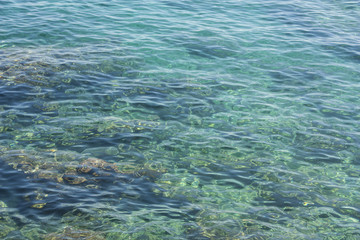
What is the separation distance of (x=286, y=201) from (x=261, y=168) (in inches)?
67.1

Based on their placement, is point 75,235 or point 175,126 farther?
point 175,126

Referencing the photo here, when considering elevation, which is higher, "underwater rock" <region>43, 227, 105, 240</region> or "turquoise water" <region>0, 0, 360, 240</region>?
"turquoise water" <region>0, 0, 360, 240</region>

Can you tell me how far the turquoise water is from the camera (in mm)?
10938

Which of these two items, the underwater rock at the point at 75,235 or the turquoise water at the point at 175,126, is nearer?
the underwater rock at the point at 75,235

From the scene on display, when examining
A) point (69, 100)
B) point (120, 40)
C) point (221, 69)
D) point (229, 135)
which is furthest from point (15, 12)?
point (229, 135)

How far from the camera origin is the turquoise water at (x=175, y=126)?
431 inches

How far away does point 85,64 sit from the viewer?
19.5 meters

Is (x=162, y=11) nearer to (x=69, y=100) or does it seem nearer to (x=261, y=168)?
(x=69, y=100)

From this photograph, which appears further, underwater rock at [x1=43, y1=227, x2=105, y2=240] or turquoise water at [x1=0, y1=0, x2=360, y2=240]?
turquoise water at [x1=0, y1=0, x2=360, y2=240]

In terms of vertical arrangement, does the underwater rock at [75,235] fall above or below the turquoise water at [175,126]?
below

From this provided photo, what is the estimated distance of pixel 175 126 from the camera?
15.3 metres

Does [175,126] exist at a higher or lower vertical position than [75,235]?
higher

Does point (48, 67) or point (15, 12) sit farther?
point (15, 12)

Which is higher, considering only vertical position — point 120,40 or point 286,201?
point 120,40
